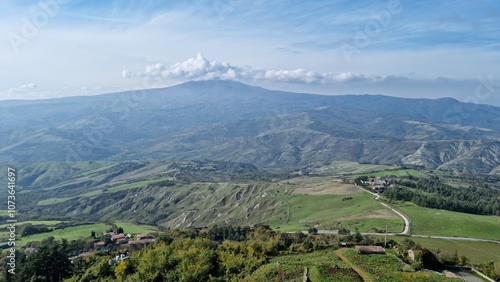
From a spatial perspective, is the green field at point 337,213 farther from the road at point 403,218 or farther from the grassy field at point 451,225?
the grassy field at point 451,225

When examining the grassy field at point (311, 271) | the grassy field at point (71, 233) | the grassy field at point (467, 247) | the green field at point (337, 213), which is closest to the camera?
the grassy field at point (311, 271)

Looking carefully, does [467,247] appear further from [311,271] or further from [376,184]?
[376,184]

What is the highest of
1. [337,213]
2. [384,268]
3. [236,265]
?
[384,268]

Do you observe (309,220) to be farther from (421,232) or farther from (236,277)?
(236,277)

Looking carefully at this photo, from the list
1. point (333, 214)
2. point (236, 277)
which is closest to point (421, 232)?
point (333, 214)

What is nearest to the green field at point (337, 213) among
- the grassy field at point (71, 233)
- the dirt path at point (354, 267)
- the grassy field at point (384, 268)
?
the dirt path at point (354, 267)

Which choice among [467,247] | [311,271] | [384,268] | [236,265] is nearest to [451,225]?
[467,247]

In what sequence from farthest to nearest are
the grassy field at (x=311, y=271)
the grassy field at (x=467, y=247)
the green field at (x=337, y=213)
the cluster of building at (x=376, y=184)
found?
the cluster of building at (x=376, y=184) → the green field at (x=337, y=213) → the grassy field at (x=467, y=247) → the grassy field at (x=311, y=271)
